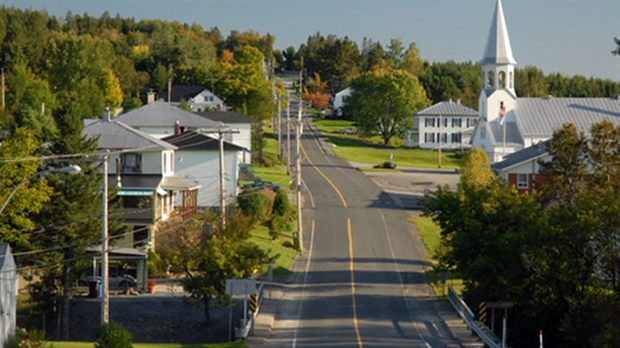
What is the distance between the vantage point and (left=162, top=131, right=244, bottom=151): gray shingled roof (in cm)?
7175

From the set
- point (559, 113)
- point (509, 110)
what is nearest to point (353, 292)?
point (559, 113)

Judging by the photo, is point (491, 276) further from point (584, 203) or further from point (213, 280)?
point (213, 280)

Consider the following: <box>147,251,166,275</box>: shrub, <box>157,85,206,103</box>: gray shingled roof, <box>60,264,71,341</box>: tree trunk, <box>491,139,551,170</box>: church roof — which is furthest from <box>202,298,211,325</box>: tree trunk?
<box>157,85,206,103</box>: gray shingled roof

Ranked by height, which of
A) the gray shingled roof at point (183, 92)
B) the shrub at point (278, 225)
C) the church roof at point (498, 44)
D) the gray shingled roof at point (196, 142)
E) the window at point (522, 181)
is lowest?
the shrub at point (278, 225)

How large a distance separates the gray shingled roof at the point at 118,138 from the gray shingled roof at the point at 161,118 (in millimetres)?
20624

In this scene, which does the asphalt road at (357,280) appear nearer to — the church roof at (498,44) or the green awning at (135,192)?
the green awning at (135,192)

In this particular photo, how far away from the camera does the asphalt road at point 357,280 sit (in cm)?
4284

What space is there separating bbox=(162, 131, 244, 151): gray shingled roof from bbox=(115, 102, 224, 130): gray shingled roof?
1084cm

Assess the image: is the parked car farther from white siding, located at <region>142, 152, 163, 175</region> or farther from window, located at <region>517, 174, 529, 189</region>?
window, located at <region>517, 174, 529, 189</region>

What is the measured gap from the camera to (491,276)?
4697 centimetres

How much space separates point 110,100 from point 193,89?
50.6 ft

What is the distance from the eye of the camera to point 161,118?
88.1 m

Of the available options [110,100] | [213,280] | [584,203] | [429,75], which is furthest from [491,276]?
[429,75]

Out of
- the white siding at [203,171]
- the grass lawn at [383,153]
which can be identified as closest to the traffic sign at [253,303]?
the white siding at [203,171]
